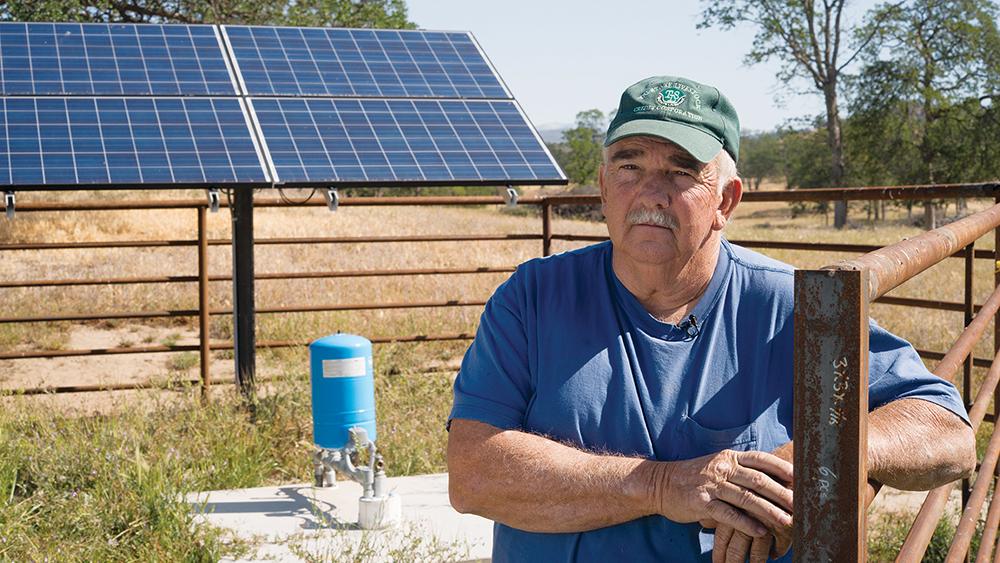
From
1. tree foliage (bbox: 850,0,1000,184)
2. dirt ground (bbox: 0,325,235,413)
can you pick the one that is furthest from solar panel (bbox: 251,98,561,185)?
tree foliage (bbox: 850,0,1000,184)

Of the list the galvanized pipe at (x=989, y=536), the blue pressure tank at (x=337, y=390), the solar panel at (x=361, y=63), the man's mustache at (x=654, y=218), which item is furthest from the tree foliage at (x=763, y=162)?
the man's mustache at (x=654, y=218)

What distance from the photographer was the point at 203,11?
17.4m

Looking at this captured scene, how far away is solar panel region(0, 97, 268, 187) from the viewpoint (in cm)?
481

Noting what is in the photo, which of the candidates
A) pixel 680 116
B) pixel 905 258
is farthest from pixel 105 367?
pixel 905 258

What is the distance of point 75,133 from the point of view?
5.27m

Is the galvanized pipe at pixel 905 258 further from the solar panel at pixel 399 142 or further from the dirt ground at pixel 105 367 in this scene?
the dirt ground at pixel 105 367

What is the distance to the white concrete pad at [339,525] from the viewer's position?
3490 mm

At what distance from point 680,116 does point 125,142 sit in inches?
173

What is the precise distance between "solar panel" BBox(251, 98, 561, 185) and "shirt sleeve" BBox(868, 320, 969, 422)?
3687 millimetres

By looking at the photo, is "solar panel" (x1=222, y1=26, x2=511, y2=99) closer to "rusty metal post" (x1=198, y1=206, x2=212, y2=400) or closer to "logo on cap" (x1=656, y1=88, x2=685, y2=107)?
"rusty metal post" (x1=198, y1=206, x2=212, y2=400)

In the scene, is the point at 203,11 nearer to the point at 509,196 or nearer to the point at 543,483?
the point at 509,196

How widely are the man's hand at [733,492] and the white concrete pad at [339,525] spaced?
203 cm

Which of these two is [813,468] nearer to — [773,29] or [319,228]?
[319,228]

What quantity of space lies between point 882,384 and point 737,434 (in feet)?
1.10
